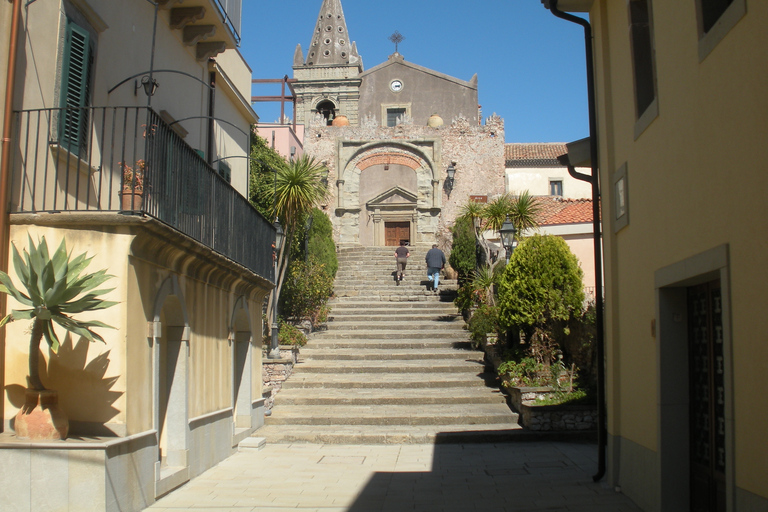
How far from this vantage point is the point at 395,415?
44.9 feet

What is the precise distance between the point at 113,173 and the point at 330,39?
5044 cm

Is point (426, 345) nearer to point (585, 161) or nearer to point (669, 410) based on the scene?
point (585, 161)

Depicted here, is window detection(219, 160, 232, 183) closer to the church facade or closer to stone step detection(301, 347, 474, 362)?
stone step detection(301, 347, 474, 362)

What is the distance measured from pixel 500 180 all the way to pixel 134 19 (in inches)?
1034

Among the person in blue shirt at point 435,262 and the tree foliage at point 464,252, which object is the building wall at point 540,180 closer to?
the tree foliage at point 464,252

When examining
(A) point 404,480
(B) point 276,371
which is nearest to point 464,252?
(B) point 276,371

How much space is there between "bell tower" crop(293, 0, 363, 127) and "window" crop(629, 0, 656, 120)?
40889 mm

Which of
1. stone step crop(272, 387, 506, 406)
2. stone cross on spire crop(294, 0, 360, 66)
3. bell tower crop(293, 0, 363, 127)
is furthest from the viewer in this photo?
Answer: stone cross on spire crop(294, 0, 360, 66)

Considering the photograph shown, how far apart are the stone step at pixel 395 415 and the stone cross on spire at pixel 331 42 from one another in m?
42.4

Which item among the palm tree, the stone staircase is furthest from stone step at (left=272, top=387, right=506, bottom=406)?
the palm tree

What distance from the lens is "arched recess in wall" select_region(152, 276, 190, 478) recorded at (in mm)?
8719

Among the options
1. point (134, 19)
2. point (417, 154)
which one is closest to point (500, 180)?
point (417, 154)

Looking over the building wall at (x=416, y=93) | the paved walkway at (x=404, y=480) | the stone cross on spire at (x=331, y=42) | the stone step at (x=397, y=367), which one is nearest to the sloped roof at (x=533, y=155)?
the building wall at (x=416, y=93)

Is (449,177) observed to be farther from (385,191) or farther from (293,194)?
(293,194)
